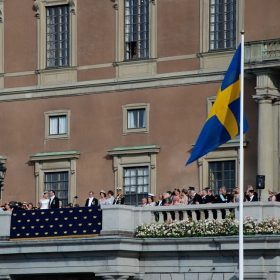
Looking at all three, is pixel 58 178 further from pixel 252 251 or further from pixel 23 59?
pixel 252 251

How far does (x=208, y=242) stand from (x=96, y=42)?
17.7 m

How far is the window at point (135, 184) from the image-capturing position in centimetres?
5334

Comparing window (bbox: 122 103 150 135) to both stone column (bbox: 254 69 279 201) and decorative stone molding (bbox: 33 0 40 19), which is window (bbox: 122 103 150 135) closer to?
stone column (bbox: 254 69 279 201)

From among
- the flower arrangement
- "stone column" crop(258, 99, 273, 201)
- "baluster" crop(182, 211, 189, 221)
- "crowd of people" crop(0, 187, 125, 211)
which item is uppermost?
"stone column" crop(258, 99, 273, 201)

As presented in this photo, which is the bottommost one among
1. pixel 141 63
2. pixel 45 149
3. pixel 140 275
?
pixel 140 275

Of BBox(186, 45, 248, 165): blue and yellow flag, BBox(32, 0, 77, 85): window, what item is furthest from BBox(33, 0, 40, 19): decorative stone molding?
BBox(186, 45, 248, 165): blue and yellow flag

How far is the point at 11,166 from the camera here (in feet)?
185

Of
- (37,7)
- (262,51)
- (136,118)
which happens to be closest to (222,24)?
(262,51)

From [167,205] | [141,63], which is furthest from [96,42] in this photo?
[167,205]

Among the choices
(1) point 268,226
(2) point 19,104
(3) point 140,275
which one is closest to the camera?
(1) point 268,226

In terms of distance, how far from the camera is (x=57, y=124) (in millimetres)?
55781

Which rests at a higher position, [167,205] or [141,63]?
[141,63]

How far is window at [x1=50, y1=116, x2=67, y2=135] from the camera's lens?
55.7 metres

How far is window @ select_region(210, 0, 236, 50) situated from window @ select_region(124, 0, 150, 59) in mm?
3115
